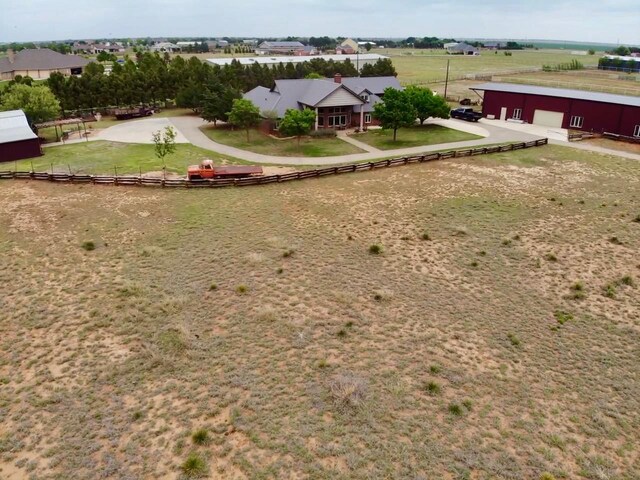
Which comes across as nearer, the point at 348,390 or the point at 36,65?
the point at 348,390

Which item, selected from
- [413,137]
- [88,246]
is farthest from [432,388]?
[413,137]

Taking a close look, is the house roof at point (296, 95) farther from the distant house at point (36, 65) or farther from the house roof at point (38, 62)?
the house roof at point (38, 62)

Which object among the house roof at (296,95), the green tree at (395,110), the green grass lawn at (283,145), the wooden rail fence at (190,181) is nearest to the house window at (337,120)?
the house roof at (296,95)

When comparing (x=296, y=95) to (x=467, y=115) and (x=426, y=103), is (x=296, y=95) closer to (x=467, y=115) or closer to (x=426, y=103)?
(x=426, y=103)

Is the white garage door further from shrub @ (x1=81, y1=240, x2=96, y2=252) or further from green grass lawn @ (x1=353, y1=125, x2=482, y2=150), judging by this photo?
shrub @ (x1=81, y1=240, x2=96, y2=252)

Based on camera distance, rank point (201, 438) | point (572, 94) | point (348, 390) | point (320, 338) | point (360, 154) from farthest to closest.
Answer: point (572, 94) → point (360, 154) → point (320, 338) → point (348, 390) → point (201, 438)

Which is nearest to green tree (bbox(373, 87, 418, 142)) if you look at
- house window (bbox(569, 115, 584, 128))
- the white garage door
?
the white garage door

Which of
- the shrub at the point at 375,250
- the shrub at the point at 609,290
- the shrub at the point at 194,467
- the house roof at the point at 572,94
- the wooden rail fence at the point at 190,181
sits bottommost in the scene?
the shrub at the point at 194,467
